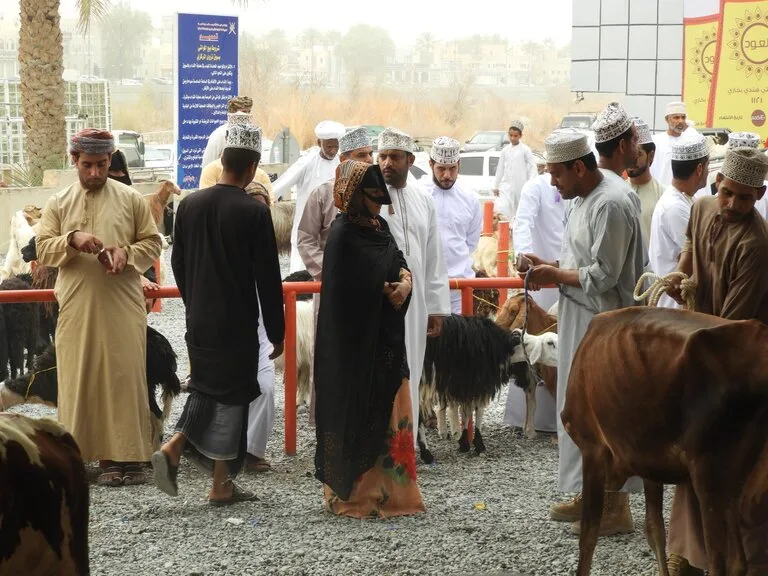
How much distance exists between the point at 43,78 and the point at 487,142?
19.2m

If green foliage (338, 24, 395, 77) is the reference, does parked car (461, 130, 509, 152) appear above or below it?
below

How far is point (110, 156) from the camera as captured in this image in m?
6.70

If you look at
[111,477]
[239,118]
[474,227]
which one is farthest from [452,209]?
[111,477]

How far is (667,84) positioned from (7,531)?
55.7 feet

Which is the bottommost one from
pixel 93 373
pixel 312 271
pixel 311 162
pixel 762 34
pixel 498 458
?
pixel 498 458

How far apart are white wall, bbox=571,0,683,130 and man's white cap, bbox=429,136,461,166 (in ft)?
36.3

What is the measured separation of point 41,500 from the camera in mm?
3213

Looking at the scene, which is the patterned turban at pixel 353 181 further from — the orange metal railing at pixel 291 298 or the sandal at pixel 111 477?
the sandal at pixel 111 477

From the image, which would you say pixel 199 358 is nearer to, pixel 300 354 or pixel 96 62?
pixel 300 354

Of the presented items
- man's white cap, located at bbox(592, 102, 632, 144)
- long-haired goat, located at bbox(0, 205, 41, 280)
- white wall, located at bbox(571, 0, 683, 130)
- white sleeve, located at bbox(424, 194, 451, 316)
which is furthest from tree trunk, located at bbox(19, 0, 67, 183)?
man's white cap, located at bbox(592, 102, 632, 144)

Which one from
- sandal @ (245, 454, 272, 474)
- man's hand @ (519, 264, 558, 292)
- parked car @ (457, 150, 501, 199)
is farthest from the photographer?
parked car @ (457, 150, 501, 199)

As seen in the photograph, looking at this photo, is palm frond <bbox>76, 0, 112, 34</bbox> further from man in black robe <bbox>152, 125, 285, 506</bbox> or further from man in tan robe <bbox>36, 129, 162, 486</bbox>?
man in black robe <bbox>152, 125, 285, 506</bbox>

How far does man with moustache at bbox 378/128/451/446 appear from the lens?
21.6 feet

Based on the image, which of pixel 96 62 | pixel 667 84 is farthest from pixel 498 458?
pixel 96 62
